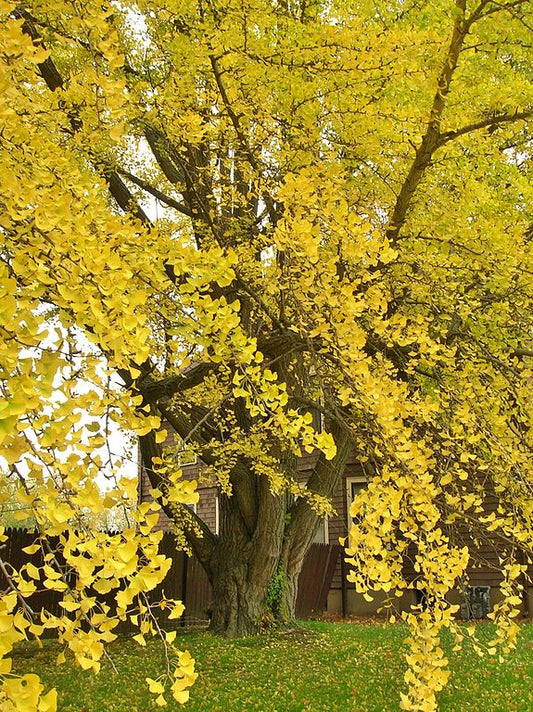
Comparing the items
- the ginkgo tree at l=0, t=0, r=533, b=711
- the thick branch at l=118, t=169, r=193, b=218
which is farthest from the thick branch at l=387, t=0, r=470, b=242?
the thick branch at l=118, t=169, r=193, b=218

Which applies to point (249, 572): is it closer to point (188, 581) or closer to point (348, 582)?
point (188, 581)

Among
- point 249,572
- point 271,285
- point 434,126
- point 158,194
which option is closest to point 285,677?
point 249,572

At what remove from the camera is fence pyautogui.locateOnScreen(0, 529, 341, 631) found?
1040 centimetres

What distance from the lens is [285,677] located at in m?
6.79

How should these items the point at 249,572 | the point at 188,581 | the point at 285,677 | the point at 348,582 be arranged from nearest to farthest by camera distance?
the point at 285,677
the point at 249,572
the point at 188,581
the point at 348,582

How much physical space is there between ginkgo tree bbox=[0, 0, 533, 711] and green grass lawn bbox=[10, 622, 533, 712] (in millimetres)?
679

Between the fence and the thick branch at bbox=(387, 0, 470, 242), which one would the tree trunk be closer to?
the fence

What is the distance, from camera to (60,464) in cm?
172

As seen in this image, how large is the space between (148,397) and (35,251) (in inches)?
229

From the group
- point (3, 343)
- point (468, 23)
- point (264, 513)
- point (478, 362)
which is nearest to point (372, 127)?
point (468, 23)

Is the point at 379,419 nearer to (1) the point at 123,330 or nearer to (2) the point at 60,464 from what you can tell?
(1) the point at 123,330

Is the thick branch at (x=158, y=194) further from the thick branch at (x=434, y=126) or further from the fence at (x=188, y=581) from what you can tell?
the fence at (x=188, y=581)

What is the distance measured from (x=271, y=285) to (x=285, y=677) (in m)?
4.16

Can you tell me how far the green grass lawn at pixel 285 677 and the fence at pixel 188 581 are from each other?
113 cm
